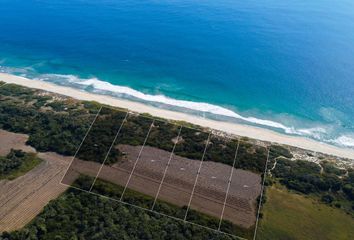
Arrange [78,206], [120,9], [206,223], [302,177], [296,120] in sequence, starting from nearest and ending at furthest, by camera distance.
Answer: [206,223], [78,206], [302,177], [296,120], [120,9]

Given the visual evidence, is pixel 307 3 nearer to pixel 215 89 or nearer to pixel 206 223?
pixel 215 89

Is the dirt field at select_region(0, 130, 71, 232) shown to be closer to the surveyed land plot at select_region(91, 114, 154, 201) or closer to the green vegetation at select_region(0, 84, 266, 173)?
the green vegetation at select_region(0, 84, 266, 173)

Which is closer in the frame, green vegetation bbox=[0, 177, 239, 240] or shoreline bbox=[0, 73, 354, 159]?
green vegetation bbox=[0, 177, 239, 240]

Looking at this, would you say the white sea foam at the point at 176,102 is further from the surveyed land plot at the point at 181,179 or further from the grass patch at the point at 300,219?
the surveyed land plot at the point at 181,179

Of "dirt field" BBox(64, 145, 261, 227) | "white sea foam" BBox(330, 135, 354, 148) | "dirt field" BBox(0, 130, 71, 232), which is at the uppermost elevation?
"dirt field" BBox(64, 145, 261, 227)

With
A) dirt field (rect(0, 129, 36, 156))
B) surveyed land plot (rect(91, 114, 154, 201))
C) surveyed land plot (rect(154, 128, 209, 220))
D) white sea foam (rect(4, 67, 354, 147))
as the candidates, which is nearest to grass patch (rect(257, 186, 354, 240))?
surveyed land plot (rect(154, 128, 209, 220))

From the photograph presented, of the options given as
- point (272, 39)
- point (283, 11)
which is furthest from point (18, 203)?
point (283, 11)

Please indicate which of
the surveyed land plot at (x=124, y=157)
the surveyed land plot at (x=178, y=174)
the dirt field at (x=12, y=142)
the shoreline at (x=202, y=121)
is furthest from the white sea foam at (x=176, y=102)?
the surveyed land plot at (x=124, y=157)
